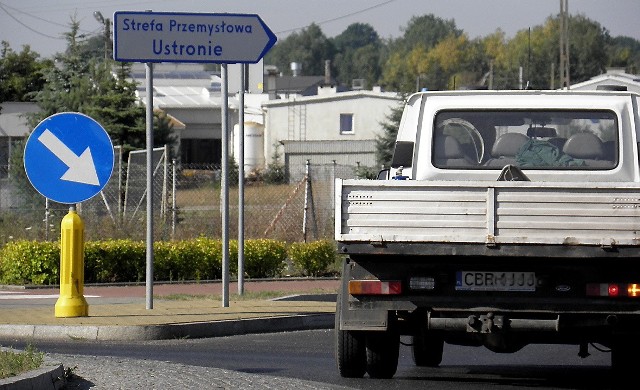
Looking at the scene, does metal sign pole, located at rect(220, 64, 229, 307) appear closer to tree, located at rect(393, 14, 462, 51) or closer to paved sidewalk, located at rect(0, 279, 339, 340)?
paved sidewalk, located at rect(0, 279, 339, 340)

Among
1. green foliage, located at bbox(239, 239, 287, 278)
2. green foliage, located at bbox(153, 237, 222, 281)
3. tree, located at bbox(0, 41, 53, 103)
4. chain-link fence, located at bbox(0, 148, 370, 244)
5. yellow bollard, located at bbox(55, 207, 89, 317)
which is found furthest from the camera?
tree, located at bbox(0, 41, 53, 103)

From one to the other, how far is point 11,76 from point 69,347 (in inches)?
2346

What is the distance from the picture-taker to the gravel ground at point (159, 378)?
8.00 metres

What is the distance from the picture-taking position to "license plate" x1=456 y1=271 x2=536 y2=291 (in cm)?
832

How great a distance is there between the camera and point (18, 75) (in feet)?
227

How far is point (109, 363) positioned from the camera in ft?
29.6

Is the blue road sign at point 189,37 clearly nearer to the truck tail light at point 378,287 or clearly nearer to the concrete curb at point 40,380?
the truck tail light at point 378,287

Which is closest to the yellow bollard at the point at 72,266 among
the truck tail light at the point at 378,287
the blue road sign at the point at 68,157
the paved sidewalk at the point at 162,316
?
the paved sidewalk at the point at 162,316

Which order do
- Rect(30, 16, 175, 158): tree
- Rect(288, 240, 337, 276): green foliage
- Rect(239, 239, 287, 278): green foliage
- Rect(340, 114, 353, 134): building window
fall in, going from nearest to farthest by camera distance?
Rect(239, 239, 287, 278): green foliage → Rect(288, 240, 337, 276): green foliage → Rect(30, 16, 175, 158): tree → Rect(340, 114, 353, 134): building window

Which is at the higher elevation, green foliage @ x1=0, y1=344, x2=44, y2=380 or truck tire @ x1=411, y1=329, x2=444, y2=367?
green foliage @ x1=0, y1=344, x2=44, y2=380

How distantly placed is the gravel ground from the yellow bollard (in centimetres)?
382

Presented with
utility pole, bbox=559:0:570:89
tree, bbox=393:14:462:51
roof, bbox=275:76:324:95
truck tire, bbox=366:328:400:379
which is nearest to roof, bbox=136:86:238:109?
utility pole, bbox=559:0:570:89

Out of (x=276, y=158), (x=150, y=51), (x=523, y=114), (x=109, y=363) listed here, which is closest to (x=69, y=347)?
(x=109, y=363)

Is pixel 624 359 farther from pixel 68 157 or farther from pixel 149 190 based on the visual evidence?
pixel 149 190
